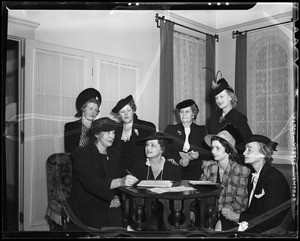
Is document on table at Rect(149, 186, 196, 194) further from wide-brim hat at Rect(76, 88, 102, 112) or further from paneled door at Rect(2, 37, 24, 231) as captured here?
paneled door at Rect(2, 37, 24, 231)

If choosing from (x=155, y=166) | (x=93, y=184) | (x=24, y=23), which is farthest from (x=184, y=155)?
(x=24, y=23)

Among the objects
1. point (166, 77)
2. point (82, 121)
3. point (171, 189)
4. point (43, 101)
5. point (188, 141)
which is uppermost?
point (166, 77)

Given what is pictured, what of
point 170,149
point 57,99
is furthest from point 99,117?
point 170,149

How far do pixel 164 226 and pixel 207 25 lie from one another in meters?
1.06

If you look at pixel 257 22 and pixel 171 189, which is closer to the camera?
Answer: pixel 171 189

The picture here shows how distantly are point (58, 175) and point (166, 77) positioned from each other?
0.76 metres

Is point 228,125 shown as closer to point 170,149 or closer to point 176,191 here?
point 170,149

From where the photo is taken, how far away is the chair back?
5.86 ft

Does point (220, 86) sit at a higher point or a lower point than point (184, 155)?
higher

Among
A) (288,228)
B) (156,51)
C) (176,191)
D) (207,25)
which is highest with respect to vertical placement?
(207,25)

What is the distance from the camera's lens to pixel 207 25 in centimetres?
182

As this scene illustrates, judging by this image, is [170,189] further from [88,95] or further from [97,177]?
[88,95]

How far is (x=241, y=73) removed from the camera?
5.91ft

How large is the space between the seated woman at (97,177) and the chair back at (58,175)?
0.03 metres
